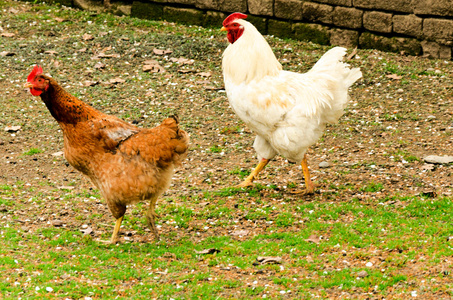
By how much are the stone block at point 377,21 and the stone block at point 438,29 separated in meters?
0.63

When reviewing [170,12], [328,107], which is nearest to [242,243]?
[328,107]

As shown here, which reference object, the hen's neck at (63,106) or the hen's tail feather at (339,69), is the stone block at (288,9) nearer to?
the hen's tail feather at (339,69)

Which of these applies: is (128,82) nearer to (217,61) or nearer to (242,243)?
(217,61)

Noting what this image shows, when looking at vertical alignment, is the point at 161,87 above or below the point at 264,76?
below

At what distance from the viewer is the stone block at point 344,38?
11117 mm

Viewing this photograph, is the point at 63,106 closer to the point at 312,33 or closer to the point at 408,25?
the point at 312,33

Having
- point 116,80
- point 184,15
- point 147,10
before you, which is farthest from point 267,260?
point 147,10

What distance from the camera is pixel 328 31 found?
37.2 feet

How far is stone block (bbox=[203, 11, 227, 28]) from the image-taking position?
40.1 feet

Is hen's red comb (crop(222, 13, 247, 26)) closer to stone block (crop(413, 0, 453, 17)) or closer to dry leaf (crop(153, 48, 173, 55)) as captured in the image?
dry leaf (crop(153, 48, 173, 55))

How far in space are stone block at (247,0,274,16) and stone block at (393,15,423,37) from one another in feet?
7.87

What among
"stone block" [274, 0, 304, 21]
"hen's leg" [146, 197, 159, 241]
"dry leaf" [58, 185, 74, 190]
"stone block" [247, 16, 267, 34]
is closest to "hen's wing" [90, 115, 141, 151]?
"hen's leg" [146, 197, 159, 241]

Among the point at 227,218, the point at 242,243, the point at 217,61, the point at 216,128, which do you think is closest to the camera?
the point at 242,243

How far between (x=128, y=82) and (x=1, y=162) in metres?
3.09
